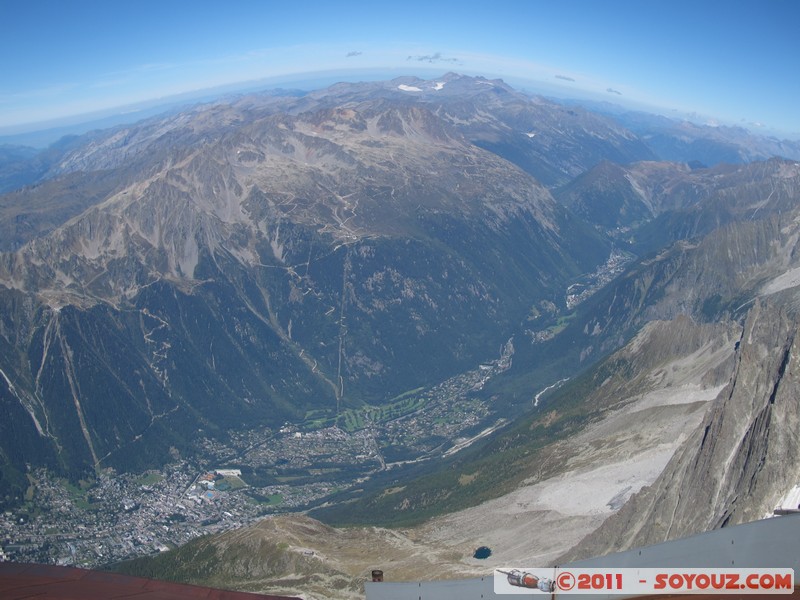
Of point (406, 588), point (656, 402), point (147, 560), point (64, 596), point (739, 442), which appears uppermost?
point (64, 596)

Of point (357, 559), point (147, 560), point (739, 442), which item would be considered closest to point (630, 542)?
point (739, 442)

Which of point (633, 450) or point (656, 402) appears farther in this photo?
point (656, 402)

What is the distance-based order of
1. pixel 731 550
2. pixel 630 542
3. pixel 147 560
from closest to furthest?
pixel 731 550 < pixel 630 542 < pixel 147 560

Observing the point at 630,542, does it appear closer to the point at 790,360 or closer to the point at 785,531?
the point at 790,360

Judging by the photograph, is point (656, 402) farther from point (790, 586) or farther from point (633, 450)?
point (790, 586)

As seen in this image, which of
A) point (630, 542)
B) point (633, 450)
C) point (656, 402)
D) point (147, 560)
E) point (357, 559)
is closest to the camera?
point (630, 542)

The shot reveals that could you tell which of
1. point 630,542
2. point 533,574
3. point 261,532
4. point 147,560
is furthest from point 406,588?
point 147,560

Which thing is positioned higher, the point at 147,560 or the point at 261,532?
the point at 261,532
